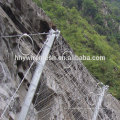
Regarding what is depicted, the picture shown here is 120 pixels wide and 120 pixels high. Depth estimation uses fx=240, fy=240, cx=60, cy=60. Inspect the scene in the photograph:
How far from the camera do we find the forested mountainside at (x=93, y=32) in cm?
1922

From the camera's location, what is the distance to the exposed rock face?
15.8 feet

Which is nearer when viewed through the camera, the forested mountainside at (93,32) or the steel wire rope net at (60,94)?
the steel wire rope net at (60,94)

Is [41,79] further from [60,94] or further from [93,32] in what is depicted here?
[93,32]

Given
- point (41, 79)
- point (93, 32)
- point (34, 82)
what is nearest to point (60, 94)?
point (41, 79)

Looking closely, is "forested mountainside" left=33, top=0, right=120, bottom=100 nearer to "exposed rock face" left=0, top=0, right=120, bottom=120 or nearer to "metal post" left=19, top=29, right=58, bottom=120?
"exposed rock face" left=0, top=0, right=120, bottom=120

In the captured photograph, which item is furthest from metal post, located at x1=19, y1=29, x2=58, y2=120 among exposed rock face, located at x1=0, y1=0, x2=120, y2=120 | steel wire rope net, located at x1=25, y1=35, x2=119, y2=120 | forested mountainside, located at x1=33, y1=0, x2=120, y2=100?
forested mountainside, located at x1=33, y1=0, x2=120, y2=100

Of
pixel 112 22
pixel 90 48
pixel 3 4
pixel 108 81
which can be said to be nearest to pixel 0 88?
pixel 3 4

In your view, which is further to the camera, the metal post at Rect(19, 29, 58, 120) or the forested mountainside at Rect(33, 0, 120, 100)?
the forested mountainside at Rect(33, 0, 120, 100)

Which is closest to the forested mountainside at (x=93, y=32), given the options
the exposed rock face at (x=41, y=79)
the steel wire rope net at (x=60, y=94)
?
the exposed rock face at (x=41, y=79)

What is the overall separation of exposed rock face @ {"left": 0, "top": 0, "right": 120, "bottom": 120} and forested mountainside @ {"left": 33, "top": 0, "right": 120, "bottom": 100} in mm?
9089

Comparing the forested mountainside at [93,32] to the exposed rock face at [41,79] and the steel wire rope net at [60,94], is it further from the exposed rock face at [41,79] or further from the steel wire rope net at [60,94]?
the steel wire rope net at [60,94]

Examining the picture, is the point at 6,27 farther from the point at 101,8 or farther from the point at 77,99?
the point at 101,8

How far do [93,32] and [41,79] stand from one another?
22855 mm

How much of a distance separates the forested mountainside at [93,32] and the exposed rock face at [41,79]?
909 centimetres
